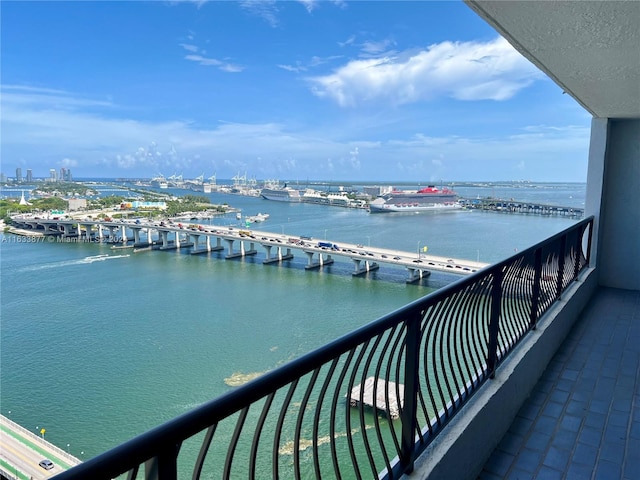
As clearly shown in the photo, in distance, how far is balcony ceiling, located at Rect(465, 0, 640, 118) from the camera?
1.63 meters

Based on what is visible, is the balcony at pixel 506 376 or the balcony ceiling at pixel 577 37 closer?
the balcony at pixel 506 376

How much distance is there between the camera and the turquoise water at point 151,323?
473 inches

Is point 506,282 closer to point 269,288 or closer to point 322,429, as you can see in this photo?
point 322,429

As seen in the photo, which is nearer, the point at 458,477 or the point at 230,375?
the point at 458,477

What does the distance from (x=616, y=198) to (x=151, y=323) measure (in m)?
17.8

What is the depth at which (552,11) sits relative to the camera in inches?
65.7

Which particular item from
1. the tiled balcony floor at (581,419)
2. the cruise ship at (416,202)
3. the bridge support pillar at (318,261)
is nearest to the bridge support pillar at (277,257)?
the bridge support pillar at (318,261)

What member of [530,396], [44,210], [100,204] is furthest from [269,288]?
[100,204]

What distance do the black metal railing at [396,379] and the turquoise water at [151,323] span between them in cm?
1041

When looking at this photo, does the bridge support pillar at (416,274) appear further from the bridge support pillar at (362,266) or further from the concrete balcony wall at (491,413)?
the concrete balcony wall at (491,413)

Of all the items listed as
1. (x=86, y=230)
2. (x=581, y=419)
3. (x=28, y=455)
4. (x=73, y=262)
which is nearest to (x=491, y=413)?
(x=581, y=419)

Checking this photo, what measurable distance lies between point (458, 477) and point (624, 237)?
3993 mm

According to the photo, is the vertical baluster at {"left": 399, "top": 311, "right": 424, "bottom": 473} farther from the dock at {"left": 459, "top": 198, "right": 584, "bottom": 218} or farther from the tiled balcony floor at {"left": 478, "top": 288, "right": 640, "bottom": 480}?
the dock at {"left": 459, "top": 198, "right": 584, "bottom": 218}

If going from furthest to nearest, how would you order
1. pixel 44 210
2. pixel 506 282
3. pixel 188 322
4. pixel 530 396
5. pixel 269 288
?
pixel 44 210 < pixel 269 288 < pixel 188 322 < pixel 530 396 < pixel 506 282
